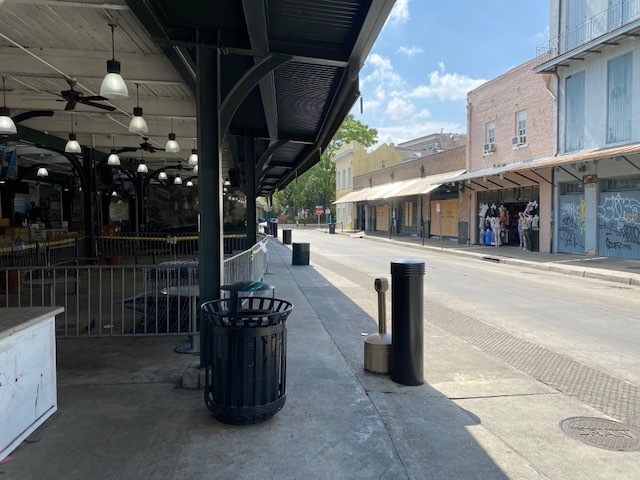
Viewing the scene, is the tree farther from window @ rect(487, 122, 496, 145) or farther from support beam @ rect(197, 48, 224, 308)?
support beam @ rect(197, 48, 224, 308)

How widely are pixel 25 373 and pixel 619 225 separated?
19.1 metres

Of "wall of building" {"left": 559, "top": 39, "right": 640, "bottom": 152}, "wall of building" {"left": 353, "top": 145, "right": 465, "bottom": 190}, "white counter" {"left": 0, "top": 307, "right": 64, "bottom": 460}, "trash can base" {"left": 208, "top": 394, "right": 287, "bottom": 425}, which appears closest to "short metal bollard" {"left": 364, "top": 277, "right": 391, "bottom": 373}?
"trash can base" {"left": 208, "top": 394, "right": 287, "bottom": 425}

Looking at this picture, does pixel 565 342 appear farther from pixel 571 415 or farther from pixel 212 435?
pixel 212 435

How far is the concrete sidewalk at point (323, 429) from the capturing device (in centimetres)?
331

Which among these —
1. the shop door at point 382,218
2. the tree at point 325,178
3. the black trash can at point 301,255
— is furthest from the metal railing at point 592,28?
the tree at point 325,178

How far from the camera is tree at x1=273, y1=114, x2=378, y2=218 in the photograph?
7169 cm

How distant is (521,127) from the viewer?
22.8 meters

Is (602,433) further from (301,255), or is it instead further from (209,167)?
(301,255)

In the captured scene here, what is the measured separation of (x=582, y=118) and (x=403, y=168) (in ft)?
62.7

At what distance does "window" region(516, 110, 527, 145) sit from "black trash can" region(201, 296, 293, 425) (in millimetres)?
21747

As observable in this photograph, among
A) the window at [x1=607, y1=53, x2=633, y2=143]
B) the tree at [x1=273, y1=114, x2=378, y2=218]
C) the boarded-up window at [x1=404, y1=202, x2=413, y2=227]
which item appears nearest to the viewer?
the window at [x1=607, y1=53, x2=633, y2=143]

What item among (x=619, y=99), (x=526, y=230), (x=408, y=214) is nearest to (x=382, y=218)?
(x=408, y=214)

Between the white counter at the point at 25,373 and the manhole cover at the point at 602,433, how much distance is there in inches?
172

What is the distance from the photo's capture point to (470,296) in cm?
1068
